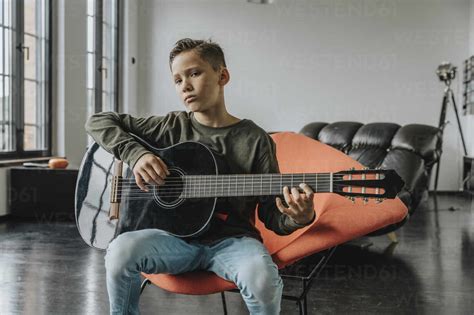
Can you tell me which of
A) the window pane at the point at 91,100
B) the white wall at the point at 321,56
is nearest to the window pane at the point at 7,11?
the window pane at the point at 91,100

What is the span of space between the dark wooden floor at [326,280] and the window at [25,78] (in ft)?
3.74

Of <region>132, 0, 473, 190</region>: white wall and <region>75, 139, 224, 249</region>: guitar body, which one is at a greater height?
<region>132, 0, 473, 190</region>: white wall

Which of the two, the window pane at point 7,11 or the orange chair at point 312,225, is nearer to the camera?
the orange chair at point 312,225

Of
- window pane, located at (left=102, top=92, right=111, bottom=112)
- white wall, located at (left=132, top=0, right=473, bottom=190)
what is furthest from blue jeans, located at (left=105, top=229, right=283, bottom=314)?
white wall, located at (left=132, top=0, right=473, bottom=190)

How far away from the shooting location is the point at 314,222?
1751mm

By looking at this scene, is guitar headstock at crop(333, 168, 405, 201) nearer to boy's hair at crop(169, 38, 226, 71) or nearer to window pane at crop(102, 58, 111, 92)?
boy's hair at crop(169, 38, 226, 71)

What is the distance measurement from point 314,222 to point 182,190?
0.51 m

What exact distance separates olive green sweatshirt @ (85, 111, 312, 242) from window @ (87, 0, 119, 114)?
473 centimetres

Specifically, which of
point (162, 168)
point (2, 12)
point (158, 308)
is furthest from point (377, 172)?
point (2, 12)

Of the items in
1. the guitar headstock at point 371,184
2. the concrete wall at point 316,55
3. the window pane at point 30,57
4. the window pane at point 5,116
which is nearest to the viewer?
the guitar headstock at point 371,184

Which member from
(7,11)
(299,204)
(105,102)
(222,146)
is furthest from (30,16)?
(299,204)

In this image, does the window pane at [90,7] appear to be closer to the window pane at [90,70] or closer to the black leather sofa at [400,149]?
the window pane at [90,70]

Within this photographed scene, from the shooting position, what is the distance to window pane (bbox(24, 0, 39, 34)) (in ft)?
16.5

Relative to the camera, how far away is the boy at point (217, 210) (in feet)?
4.33
